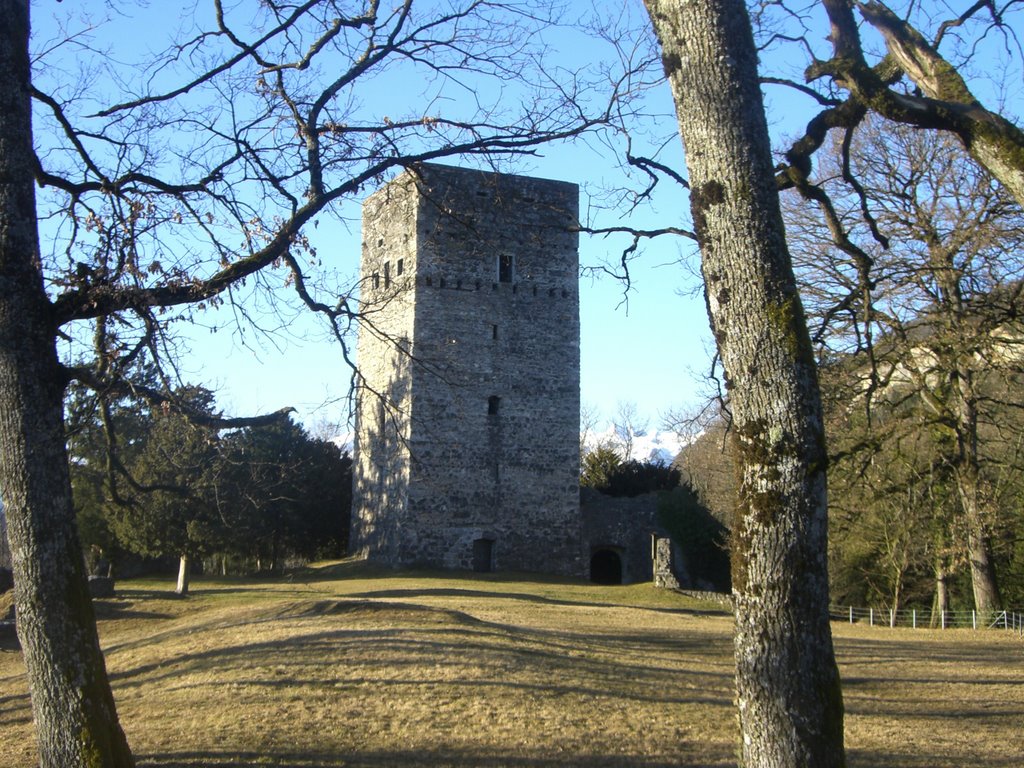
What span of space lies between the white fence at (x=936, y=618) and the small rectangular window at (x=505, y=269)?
510 inches

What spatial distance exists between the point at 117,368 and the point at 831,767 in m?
4.63

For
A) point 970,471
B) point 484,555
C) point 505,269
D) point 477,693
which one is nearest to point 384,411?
point 484,555

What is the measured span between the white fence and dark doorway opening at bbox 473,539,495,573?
9.45 metres

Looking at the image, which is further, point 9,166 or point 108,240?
point 108,240

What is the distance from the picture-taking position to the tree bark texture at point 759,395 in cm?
395

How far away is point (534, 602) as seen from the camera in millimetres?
19531

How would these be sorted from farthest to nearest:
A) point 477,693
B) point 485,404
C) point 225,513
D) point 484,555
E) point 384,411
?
point 384,411 < point 485,404 < point 484,555 < point 225,513 < point 477,693

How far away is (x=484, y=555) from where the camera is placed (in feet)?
92.4

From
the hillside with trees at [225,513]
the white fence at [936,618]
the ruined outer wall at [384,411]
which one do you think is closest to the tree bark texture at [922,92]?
the white fence at [936,618]

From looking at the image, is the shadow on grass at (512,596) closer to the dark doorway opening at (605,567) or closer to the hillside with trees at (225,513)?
the hillside with trees at (225,513)

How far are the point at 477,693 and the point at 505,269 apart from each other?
21.3m

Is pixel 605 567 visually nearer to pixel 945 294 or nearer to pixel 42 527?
pixel 945 294

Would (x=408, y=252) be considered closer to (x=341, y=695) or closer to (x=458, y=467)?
(x=458, y=467)

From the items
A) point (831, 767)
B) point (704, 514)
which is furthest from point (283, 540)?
point (831, 767)
